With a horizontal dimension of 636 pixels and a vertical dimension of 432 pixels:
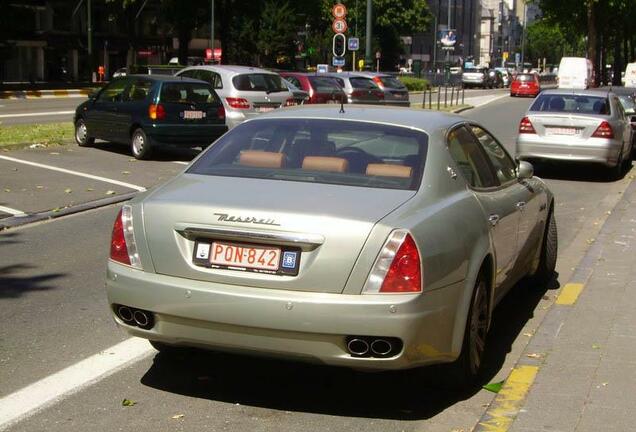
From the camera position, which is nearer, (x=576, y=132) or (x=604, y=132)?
(x=604, y=132)

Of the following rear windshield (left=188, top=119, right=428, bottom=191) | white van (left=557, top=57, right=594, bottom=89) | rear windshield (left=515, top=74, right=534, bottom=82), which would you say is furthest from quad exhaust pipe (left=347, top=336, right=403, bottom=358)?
rear windshield (left=515, top=74, right=534, bottom=82)

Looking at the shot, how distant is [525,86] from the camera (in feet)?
196

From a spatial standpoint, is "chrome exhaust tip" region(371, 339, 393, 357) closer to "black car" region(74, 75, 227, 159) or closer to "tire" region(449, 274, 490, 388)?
"tire" region(449, 274, 490, 388)

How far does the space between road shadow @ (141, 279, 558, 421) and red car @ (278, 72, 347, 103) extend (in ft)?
66.9

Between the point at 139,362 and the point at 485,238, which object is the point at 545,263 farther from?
the point at 139,362

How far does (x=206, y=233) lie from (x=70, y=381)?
1299 mm

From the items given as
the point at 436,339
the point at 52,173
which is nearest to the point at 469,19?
the point at 52,173

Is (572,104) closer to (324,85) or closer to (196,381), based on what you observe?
(324,85)

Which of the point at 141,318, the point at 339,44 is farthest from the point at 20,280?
the point at 339,44

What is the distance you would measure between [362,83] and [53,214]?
64.4 feet

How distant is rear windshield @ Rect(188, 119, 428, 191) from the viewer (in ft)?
17.2

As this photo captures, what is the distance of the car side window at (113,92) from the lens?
1814cm

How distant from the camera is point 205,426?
4668 millimetres

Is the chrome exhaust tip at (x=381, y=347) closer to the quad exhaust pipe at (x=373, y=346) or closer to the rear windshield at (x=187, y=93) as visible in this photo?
the quad exhaust pipe at (x=373, y=346)
